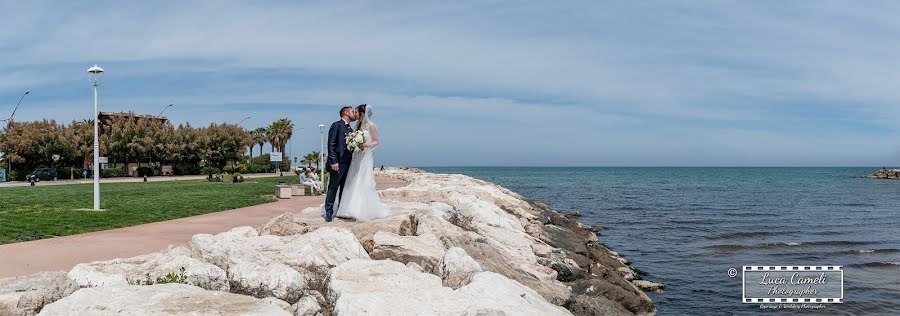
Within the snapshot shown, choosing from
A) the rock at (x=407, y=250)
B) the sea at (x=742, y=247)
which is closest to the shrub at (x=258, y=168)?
the sea at (x=742, y=247)

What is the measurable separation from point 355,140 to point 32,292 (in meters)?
4.67

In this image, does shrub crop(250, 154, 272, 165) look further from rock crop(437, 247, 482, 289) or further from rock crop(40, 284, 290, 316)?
rock crop(40, 284, 290, 316)

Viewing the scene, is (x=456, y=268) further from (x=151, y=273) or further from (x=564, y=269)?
(x=564, y=269)

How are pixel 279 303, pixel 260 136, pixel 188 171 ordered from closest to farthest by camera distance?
pixel 279 303 → pixel 188 171 → pixel 260 136

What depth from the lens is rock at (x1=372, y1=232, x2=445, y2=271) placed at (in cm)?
858

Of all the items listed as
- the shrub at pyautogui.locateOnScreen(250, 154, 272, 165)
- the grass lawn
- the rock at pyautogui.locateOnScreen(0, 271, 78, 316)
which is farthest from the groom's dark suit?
the shrub at pyautogui.locateOnScreen(250, 154, 272, 165)

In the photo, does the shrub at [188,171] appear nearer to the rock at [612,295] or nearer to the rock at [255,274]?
the rock at [612,295]

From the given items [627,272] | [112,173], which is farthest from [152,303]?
[112,173]

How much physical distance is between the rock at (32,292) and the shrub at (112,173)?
52850 mm

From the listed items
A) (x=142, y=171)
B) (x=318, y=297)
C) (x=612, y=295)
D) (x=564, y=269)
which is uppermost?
(x=142, y=171)

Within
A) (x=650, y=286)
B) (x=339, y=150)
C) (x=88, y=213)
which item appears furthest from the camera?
(x=88, y=213)

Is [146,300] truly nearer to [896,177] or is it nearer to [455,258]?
[455,258]

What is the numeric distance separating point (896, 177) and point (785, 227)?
8752 centimetres

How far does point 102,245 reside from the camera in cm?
1091
